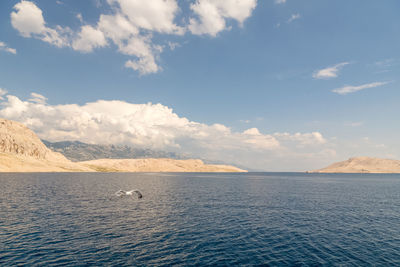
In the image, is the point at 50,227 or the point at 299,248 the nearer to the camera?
the point at 299,248

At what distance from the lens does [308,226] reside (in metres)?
47.9

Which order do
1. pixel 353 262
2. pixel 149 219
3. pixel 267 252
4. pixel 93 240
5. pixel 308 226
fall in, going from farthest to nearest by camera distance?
pixel 149 219, pixel 308 226, pixel 93 240, pixel 267 252, pixel 353 262

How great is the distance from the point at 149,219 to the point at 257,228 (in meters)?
24.2

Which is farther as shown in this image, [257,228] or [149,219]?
[149,219]

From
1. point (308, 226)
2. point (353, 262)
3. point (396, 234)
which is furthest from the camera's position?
point (308, 226)

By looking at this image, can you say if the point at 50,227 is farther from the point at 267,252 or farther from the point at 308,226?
the point at 308,226

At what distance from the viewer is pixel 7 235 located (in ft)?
125

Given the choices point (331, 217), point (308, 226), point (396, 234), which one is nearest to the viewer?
point (396, 234)

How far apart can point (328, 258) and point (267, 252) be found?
27.3 ft

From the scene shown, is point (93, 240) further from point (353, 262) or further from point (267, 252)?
point (353, 262)

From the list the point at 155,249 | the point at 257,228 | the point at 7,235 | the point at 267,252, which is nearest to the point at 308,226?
the point at 257,228

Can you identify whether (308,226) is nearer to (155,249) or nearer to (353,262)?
A: (353,262)

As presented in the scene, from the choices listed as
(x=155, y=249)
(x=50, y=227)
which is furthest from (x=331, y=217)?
(x=50, y=227)

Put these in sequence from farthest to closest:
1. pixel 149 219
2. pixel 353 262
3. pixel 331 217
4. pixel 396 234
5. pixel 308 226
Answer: pixel 331 217 < pixel 149 219 < pixel 308 226 < pixel 396 234 < pixel 353 262
